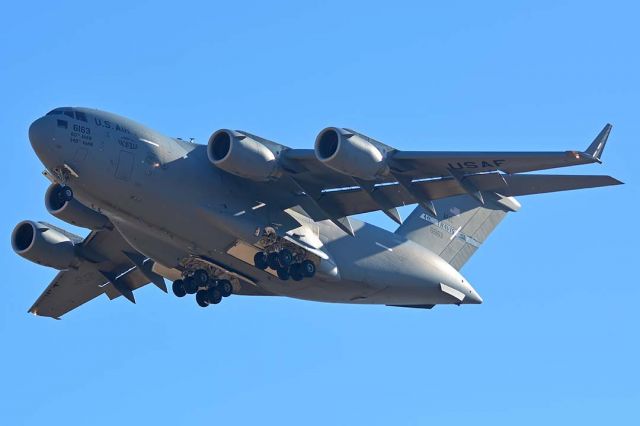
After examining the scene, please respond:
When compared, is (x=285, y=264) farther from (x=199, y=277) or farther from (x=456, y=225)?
(x=456, y=225)

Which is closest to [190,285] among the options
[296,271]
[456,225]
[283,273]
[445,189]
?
[283,273]

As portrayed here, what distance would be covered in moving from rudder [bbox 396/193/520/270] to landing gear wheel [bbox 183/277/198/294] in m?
4.64

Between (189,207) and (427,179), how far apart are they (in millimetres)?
A: 4286

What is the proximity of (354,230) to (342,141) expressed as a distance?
3680mm

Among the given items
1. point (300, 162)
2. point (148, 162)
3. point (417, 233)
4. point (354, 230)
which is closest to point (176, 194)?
point (148, 162)

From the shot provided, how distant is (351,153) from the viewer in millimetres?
22016

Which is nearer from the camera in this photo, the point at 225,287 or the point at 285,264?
the point at 285,264

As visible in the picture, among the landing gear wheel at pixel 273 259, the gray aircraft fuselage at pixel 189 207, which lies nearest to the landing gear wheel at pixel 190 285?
the gray aircraft fuselage at pixel 189 207

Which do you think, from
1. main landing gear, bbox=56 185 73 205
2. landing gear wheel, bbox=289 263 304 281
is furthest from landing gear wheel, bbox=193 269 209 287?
main landing gear, bbox=56 185 73 205

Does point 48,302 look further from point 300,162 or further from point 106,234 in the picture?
point 300,162

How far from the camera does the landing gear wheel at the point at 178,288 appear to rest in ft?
83.6

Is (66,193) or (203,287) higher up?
(203,287)

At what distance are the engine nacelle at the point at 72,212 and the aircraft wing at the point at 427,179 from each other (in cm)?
405

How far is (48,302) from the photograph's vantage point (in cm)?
2842
